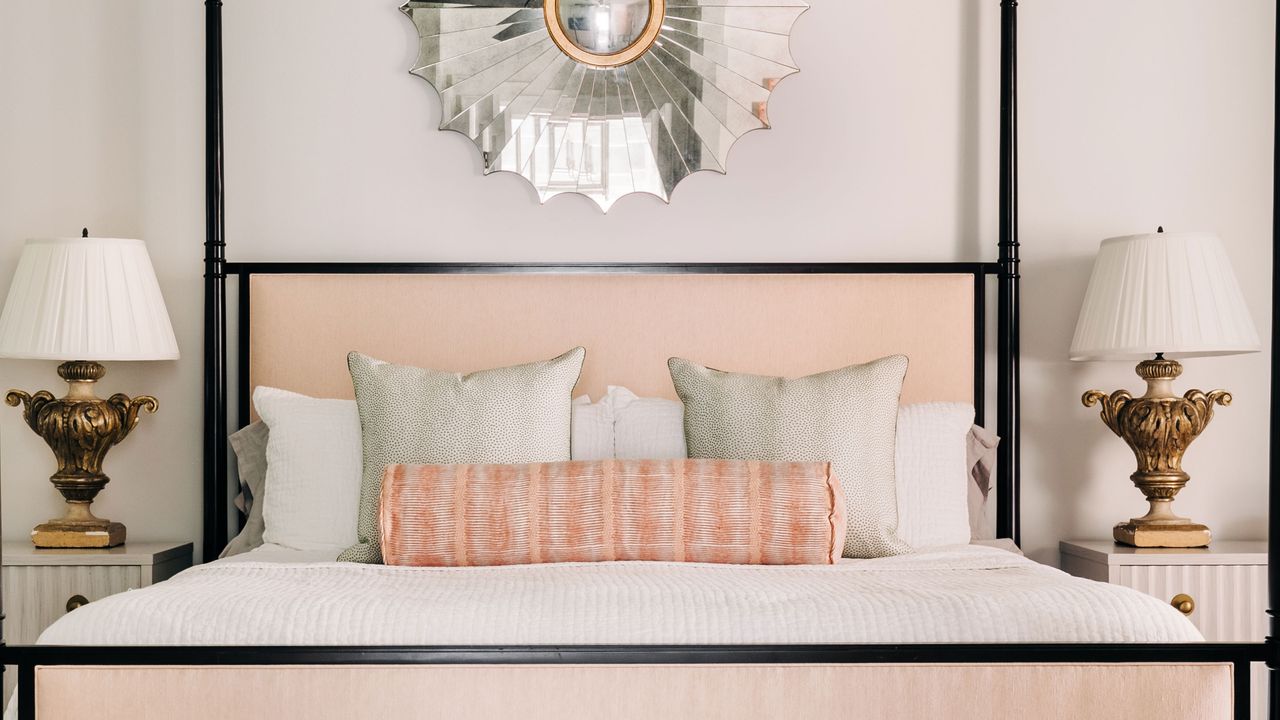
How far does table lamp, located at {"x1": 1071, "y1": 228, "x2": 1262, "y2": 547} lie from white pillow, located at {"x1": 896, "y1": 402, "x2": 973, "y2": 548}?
45 cm

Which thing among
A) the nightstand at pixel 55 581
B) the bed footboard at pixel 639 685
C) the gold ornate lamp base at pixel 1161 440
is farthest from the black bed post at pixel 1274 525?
the nightstand at pixel 55 581

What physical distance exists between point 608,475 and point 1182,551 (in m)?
1.46

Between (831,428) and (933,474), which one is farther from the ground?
(831,428)

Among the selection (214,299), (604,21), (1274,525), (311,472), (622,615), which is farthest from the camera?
(604,21)

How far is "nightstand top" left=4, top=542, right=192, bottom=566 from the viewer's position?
2348mm

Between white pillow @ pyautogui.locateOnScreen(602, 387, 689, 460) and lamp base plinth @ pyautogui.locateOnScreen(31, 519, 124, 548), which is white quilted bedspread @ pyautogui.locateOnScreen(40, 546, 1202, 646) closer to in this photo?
white pillow @ pyautogui.locateOnScreen(602, 387, 689, 460)

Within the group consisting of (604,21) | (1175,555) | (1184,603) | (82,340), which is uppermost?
(604,21)

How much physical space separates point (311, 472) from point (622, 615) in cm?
103

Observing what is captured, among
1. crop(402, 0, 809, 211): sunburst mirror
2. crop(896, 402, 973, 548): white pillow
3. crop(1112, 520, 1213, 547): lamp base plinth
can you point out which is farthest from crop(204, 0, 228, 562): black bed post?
crop(1112, 520, 1213, 547): lamp base plinth

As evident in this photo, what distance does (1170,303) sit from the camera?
7.96 ft

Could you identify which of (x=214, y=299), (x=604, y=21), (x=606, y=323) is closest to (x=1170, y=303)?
(x=606, y=323)

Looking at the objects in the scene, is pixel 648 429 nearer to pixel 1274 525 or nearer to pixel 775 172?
pixel 775 172

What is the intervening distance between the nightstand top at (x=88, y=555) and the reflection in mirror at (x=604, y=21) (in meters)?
1.64

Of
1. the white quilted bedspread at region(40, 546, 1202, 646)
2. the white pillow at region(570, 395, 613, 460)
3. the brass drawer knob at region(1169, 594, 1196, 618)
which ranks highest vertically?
the white pillow at region(570, 395, 613, 460)
